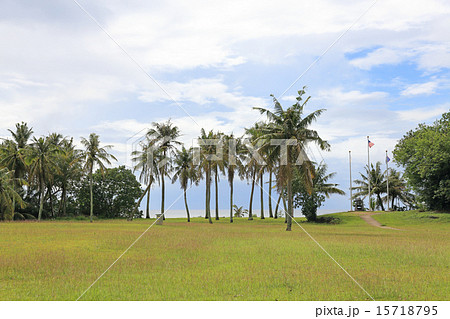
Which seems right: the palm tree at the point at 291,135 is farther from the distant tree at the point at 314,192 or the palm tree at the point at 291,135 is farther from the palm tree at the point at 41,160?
the palm tree at the point at 41,160

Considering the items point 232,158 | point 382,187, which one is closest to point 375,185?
point 382,187

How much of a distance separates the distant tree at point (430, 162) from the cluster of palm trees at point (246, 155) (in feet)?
53.1

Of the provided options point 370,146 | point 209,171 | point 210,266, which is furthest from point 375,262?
point 370,146

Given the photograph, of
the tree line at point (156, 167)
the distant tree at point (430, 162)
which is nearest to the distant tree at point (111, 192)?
the tree line at point (156, 167)

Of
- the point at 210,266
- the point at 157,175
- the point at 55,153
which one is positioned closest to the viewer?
the point at 210,266

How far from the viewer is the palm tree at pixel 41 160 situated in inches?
1999

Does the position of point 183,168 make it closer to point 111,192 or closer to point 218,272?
point 111,192

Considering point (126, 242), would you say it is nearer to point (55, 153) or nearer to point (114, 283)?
point (114, 283)

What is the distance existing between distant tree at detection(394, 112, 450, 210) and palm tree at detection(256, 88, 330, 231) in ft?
71.9

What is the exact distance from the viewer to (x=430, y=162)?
49938 mm

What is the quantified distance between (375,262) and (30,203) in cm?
5616

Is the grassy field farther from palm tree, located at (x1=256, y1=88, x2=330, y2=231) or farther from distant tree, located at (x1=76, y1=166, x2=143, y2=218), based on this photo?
distant tree, located at (x1=76, y1=166, x2=143, y2=218)
